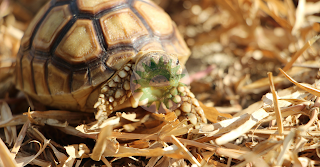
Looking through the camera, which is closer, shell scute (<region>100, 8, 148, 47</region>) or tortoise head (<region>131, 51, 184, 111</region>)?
tortoise head (<region>131, 51, 184, 111</region>)

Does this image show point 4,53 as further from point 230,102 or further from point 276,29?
point 276,29

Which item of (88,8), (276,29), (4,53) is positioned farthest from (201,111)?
(4,53)

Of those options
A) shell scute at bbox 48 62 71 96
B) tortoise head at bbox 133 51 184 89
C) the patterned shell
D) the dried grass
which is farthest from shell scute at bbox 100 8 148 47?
the dried grass

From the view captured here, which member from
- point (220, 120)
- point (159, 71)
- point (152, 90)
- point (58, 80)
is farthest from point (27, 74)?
point (220, 120)

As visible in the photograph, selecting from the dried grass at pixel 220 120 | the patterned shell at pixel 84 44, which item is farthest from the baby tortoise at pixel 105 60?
the dried grass at pixel 220 120

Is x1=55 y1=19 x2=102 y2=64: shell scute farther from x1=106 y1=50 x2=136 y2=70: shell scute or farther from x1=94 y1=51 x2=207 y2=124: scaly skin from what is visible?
x1=94 y1=51 x2=207 y2=124: scaly skin

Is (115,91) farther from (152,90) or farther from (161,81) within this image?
(161,81)

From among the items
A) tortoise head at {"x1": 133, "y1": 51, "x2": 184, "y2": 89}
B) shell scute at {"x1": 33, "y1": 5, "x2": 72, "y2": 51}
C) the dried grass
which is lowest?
the dried grass

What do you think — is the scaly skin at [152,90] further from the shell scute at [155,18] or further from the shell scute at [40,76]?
the shell scute at [40,76]
